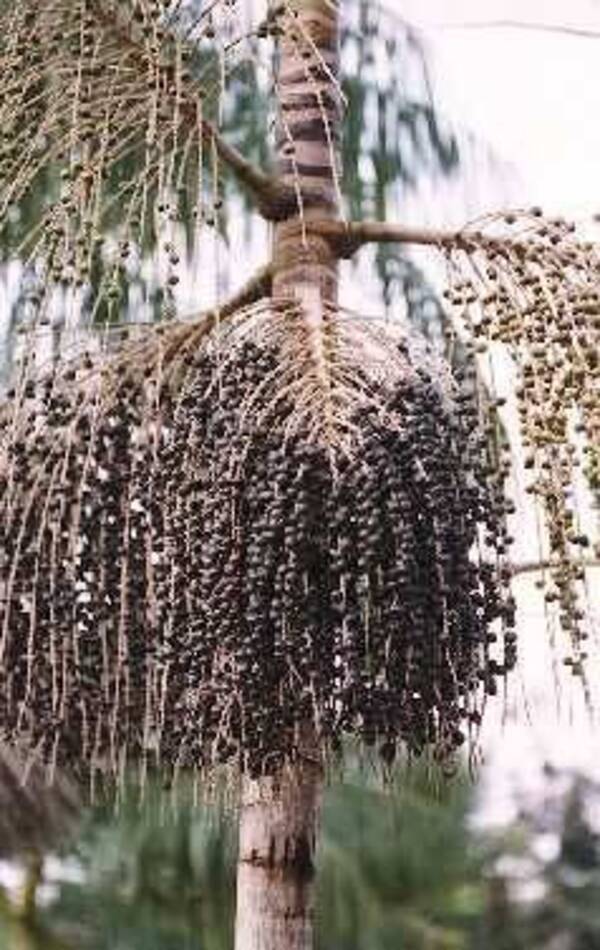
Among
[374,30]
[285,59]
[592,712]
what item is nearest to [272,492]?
[592,712]

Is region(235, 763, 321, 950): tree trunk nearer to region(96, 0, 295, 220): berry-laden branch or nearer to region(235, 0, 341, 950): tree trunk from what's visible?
region(235, 0, 341, 950): tree trunk

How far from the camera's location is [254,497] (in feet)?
5.30

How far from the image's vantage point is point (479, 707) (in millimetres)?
1702

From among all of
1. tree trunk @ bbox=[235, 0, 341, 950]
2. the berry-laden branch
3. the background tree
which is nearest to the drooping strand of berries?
the background tree

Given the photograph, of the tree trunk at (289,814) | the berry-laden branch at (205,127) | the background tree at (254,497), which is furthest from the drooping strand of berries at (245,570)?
the berry-laden branch at (205,127)

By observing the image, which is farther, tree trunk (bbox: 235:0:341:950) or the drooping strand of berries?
tree trunk (bbox: 235:0:341:950)

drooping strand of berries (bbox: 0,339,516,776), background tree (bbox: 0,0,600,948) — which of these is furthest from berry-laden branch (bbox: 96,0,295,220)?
drooping strand of berries (bbox: 0,339,516,776)

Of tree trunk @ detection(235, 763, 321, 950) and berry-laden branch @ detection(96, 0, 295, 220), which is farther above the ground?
berry-laden branch @ detection(96, 0, 295, 220)

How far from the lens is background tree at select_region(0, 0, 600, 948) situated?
1.60m

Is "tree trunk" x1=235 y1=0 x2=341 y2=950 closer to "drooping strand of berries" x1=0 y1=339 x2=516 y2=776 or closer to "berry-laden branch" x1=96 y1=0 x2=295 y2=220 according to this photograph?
"berry-laden branch" x1=96 y1=0 x2=295 y2=220

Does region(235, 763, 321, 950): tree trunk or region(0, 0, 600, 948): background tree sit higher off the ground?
region(0, 0, 600, 948): background tree

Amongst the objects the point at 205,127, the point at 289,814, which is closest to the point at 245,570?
the point at 289,814

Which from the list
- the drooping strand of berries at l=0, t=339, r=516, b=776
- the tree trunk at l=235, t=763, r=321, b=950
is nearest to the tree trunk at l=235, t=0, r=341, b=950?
the tree trunk at l=235, t=763, r=321, b=950

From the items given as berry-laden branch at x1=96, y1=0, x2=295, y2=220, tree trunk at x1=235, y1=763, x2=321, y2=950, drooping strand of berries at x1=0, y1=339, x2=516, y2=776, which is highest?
berry-laden branch at x1=96, y1=0, x2=295, y2=220
